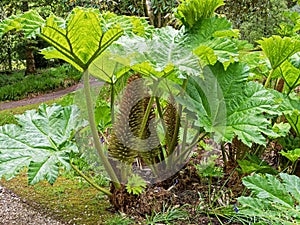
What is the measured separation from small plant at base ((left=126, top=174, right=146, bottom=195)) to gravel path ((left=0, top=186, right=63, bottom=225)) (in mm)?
370

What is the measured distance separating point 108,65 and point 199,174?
746mm

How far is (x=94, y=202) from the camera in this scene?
189 cm

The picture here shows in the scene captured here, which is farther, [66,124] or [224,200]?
[224,200]

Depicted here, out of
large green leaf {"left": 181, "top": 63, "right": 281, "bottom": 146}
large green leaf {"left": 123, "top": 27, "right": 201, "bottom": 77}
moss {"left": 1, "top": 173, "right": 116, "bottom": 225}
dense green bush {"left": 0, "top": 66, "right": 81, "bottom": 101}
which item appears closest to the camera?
large green leaf {"left": 123, "top": 27, "right": 201, "bottom": 77}

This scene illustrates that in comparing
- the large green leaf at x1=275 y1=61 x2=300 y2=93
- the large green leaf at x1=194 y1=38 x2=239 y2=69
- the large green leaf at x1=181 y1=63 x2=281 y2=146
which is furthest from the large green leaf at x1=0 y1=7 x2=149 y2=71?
the large green leaf at x1=275 y1=61 x2=300 y2=93

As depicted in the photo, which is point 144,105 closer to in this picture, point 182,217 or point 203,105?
point 203,105

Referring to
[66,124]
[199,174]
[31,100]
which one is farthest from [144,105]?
[31,100]

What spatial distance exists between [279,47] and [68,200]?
1.31 metres

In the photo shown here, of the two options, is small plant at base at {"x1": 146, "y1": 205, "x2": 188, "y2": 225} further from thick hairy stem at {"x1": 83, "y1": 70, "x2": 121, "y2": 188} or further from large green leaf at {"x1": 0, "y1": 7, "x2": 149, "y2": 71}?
large green leaf at {"x1": 0, "y1": 7, "x2": 149, "y2": 71}

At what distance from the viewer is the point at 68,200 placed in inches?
76.6

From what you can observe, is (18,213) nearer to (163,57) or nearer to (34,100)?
(163,57)

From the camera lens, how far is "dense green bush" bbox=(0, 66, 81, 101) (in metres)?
7.67

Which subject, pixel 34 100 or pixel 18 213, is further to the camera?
pixel 34 100

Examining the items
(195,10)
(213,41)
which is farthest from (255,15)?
(213,41)
